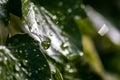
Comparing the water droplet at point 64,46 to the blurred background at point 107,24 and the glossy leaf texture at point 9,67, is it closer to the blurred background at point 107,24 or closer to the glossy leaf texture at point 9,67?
the glossy leaf texture at point 9,67

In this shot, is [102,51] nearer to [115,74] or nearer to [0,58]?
[115,74]

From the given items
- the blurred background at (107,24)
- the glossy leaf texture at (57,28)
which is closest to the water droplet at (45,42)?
the glossy leaf texture at (57,28)

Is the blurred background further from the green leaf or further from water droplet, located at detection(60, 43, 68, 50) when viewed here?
the green leaf

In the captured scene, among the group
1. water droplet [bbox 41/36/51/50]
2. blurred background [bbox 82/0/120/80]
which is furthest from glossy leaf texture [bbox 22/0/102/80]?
blurred background [bbox 82/0/120/80]

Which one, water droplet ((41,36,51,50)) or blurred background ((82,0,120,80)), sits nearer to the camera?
water droplet ((41,36,51,50))

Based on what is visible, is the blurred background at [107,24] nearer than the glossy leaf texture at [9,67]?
No

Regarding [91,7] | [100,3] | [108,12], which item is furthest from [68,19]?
[108,12]

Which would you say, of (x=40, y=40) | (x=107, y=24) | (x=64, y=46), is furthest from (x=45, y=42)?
(x=107, y=24)
